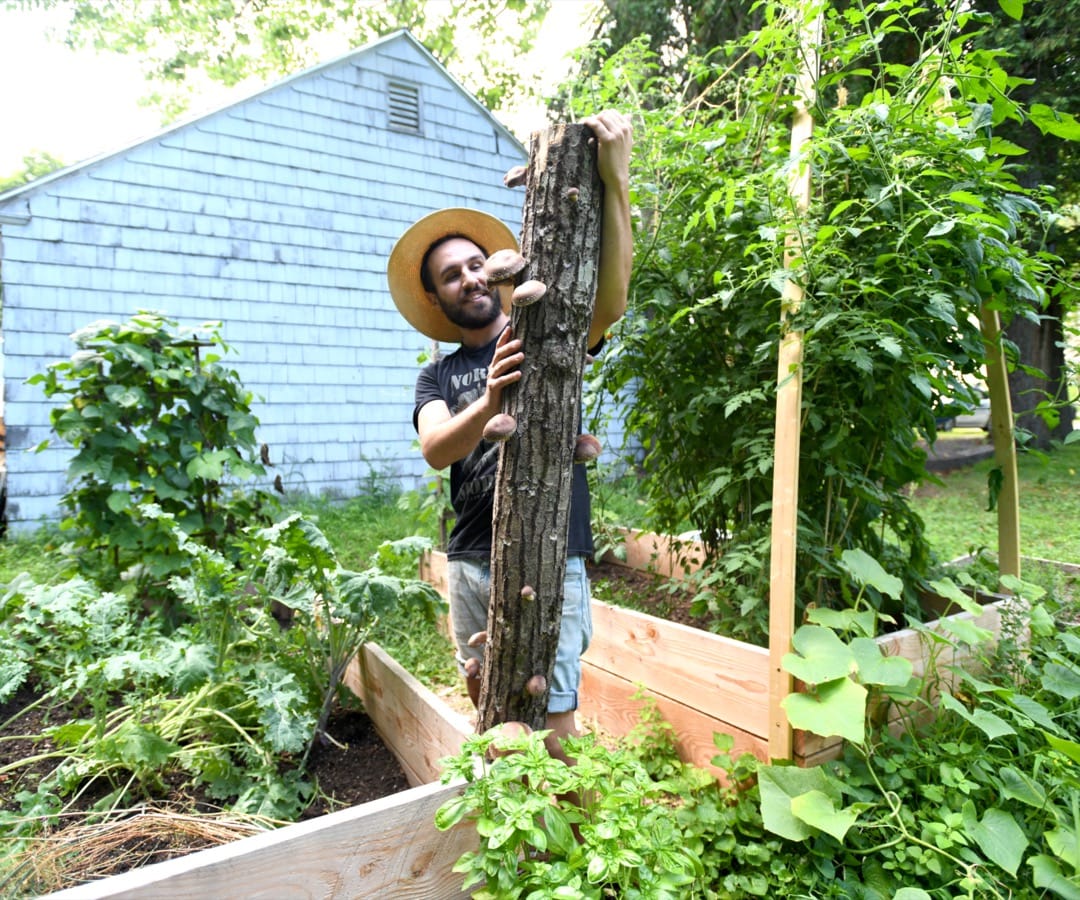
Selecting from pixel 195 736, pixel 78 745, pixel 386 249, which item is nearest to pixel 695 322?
pixel 195 736

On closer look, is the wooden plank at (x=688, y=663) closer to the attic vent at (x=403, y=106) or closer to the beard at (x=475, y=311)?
the beard at (x=475, y=311)

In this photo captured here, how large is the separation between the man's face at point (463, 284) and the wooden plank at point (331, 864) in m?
1.19

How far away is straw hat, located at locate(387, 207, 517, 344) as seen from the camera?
1909 mm

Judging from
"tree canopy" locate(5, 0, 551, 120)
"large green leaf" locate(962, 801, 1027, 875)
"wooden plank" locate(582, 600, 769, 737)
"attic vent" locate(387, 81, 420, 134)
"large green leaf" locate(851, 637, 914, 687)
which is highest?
"tree canopy" locate(5, 0, 551, 120)

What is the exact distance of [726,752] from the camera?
203 centimetres

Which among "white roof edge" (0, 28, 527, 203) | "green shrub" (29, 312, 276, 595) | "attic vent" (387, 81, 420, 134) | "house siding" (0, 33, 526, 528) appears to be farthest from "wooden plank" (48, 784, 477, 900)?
"attic vent" (387, 81, 420, 134)

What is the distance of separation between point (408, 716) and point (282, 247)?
594cm

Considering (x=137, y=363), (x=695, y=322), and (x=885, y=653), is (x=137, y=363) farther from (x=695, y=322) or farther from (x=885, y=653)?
(x=885, y=653)

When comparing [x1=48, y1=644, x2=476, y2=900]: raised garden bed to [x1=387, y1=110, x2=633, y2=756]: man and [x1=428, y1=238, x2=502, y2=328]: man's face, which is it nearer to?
[x1=387, y1=110, x2=633, y2=756]: man

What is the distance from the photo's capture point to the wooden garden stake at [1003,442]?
2.49m

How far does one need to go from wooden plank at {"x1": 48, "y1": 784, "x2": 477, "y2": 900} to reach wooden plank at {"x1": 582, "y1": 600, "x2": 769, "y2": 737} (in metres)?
0.92

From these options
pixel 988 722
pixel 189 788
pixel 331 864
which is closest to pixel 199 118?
pixel 189 788

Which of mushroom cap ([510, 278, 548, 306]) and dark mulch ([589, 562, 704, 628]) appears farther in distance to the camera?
dark mulch ([589, 562, 704, 628])

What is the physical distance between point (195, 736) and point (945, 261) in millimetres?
2737
